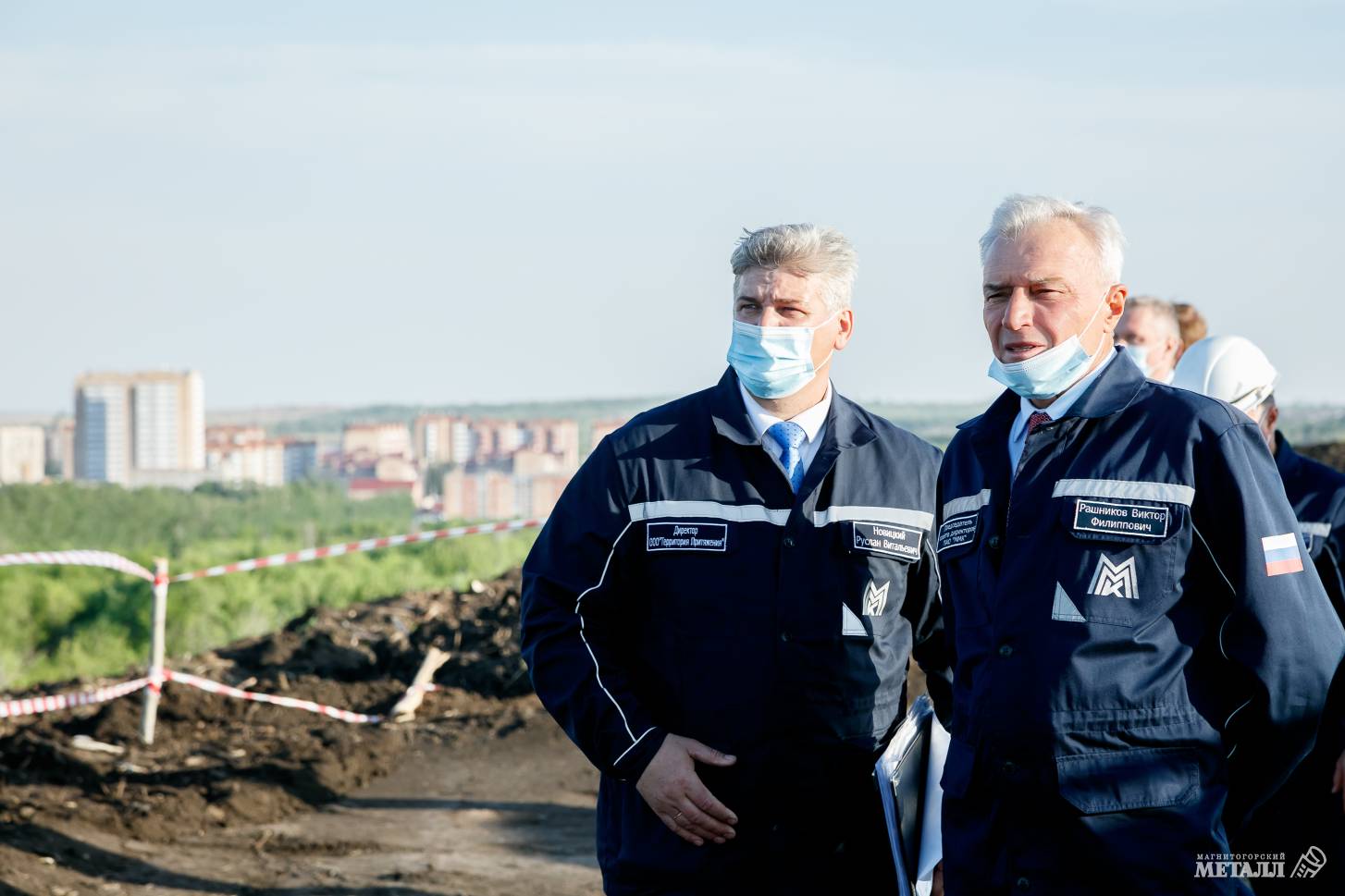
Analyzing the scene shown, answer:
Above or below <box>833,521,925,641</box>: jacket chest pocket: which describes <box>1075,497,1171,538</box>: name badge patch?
above

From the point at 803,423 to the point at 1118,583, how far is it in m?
1.13

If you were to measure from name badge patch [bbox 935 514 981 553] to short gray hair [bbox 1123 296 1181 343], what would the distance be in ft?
11.6

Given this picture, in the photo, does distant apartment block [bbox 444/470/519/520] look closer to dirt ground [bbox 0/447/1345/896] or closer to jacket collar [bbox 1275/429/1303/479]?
dirt ground [bbox 0/447/1345/896]

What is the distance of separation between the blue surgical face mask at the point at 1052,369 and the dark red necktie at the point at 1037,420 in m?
0.04

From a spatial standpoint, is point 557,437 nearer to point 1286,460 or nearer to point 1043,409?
point 1286,460

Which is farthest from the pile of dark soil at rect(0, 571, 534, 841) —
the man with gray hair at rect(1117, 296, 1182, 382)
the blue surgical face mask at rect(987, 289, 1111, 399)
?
the blue surgical face mask at rect(987, 289, 1111, 399)

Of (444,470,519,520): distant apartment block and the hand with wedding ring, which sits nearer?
the hand with wedding ring

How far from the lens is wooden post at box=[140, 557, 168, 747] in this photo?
33.1 feet

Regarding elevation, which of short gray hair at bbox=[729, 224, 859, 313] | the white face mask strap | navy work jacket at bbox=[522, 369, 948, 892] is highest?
short gray hair at bbox=[729, 224, 859, 313]

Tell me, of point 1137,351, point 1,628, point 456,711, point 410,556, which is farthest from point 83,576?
point 1137,351

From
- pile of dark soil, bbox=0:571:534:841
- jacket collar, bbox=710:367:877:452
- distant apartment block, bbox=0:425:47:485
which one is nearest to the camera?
jacket collar, bbox=710:367:877:452

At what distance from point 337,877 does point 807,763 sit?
468 centimetres

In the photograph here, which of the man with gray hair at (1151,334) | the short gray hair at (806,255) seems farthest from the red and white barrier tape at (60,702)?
the short gray hair at (806,255)

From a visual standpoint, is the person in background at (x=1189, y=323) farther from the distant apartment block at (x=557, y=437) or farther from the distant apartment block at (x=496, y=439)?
the distant apartment block at (x=496, y=439)
